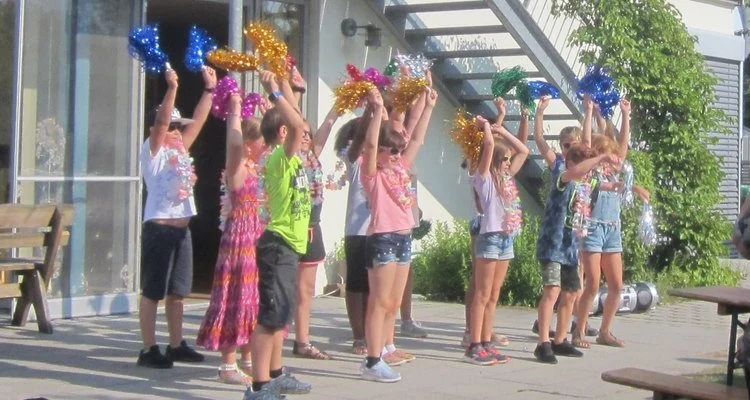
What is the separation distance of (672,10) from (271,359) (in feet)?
27.9

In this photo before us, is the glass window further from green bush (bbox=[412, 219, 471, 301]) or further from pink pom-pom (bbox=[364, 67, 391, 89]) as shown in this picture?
pink pom-pom (bbox=[364, 67, 391, 89])

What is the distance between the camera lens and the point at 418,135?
27.2 feet

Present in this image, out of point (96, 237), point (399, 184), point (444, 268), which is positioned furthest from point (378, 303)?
point (444, 268)

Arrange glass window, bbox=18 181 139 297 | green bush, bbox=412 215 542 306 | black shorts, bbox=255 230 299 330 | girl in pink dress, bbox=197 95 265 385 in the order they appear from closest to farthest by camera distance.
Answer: black shorts, bbox=255 230 299 330
girl in pink dress, bbox=197 95 265 385
glass window, bbox=18 181 139 297
green bush, bbox=412 215 542 306

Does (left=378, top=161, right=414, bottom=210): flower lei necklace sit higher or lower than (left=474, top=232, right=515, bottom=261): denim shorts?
higher

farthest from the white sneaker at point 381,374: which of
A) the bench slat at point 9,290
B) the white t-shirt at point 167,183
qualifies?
the bench slat at point 9,290

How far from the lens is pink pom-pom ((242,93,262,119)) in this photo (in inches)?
301

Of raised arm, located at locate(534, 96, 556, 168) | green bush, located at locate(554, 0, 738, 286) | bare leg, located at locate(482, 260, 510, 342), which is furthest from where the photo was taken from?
green bush, located at locate(554, 0, 738, 286)

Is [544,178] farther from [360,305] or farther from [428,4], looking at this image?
[360,305]

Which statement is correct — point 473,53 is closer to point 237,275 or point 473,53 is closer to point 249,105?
point 249,105

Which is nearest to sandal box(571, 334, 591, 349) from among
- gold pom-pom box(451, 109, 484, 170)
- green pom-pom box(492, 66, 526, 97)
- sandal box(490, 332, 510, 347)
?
sandal box(490, 332, 510, 347)

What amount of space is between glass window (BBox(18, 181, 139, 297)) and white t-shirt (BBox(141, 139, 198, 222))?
259 centimetres

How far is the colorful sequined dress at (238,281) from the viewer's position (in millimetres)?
7406

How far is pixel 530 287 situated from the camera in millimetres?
12039
